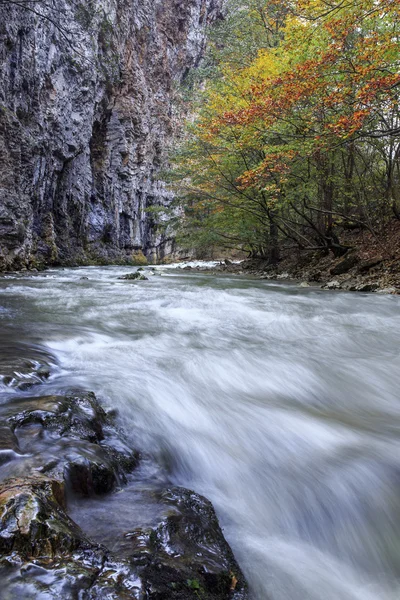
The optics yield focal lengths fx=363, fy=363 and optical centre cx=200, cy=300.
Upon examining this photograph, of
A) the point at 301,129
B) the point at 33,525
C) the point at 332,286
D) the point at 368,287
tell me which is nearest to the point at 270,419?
the point at 33,525

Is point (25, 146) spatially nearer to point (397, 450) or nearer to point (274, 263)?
point (274, 263)

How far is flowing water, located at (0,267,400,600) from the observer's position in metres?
1.62

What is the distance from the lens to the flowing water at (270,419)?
162 centimetres

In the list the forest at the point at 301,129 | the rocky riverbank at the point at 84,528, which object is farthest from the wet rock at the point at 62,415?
the forest at the point at 301,129

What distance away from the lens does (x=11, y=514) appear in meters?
1.08

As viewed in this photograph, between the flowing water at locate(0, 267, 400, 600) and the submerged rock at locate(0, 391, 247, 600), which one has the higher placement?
the submerged rock at locate(0, 391, 247, 600)

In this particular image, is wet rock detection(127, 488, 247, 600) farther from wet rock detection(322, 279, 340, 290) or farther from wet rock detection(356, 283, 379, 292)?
wet rock detection(322, 279, 340, 290)

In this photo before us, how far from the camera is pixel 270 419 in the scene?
8.79 feet

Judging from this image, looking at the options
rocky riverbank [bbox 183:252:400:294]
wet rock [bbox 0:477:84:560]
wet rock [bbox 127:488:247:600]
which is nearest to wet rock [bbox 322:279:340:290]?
rocky riverbank [bbox 183:252:400:294]

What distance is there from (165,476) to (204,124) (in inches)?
450

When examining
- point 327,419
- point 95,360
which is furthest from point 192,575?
point 95,360

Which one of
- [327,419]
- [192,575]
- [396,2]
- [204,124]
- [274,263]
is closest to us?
[192,575]

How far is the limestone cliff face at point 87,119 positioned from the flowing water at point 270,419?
4.02m

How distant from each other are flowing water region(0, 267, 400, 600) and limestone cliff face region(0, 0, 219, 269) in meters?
4.02
